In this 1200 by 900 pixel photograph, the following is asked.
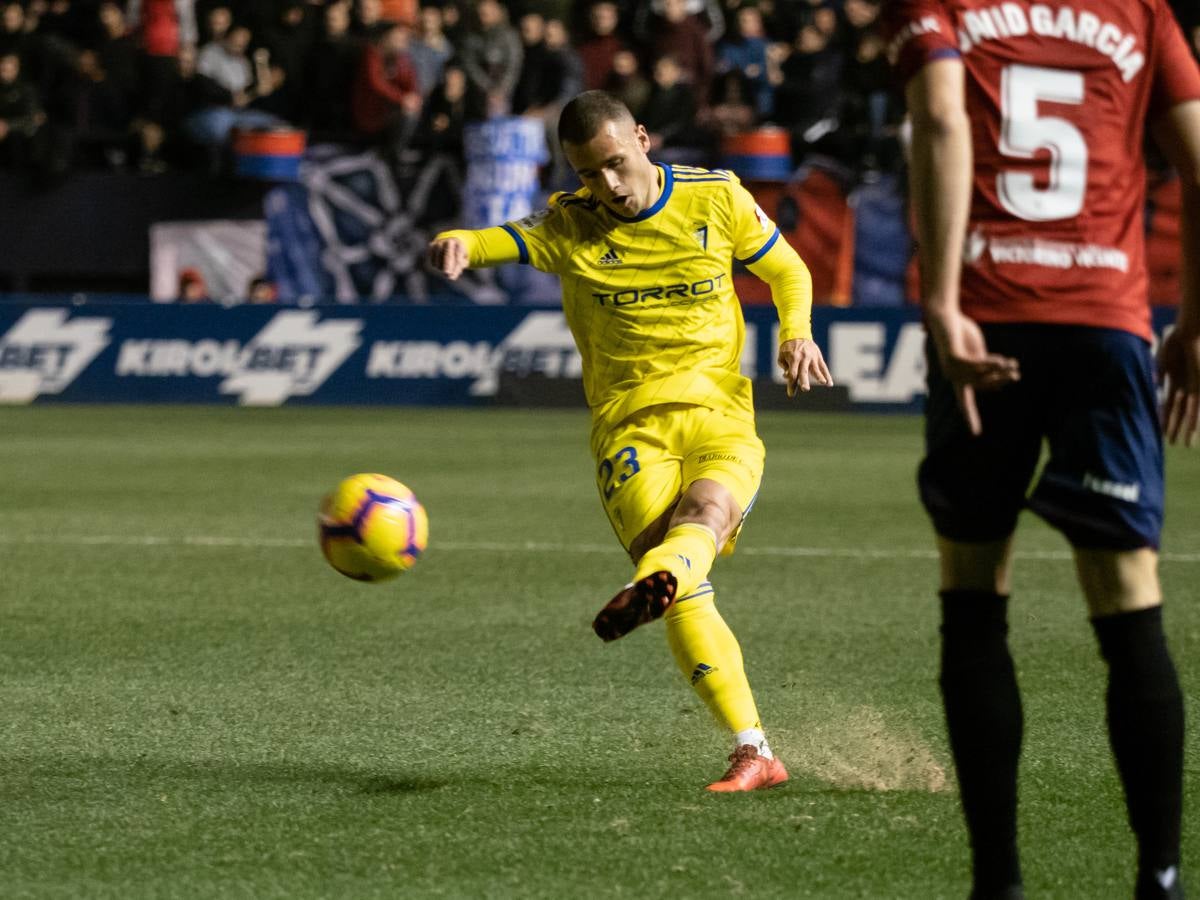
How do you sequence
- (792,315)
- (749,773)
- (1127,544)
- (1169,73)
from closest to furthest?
(1127,544) → (1169,73) → (749,773) → (792,315)

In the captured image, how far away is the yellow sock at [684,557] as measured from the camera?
4.62 m

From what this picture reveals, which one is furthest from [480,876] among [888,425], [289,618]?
[888,425]

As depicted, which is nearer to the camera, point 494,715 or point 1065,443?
point 1065,443

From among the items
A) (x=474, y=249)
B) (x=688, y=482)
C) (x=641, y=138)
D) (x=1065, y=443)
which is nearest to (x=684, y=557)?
(x=688, y=482)

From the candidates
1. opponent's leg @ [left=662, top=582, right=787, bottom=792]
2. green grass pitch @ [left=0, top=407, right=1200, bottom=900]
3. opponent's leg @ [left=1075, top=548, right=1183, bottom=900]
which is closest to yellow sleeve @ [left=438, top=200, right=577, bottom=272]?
opponent's leg @ [left=662, top=582, right=787, bottom=792]

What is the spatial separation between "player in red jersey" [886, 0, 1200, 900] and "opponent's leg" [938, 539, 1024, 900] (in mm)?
42

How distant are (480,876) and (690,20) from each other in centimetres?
1690

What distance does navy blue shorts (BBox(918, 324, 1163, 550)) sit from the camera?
333cm

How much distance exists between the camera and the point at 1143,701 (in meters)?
3.38

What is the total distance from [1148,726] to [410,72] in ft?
59.8

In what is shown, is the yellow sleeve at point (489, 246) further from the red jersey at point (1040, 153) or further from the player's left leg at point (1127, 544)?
the player's left leg at point (1127, 544)

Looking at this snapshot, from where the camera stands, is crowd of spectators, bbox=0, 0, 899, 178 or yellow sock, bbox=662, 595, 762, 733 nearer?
yellow sock, bbox=662, 595, 762, 733

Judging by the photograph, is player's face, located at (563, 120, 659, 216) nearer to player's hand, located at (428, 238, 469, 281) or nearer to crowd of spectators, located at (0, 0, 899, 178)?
player's hand, located at (428, 238, 469, 281)

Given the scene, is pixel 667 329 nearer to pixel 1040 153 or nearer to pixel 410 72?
pixel 1040 153
